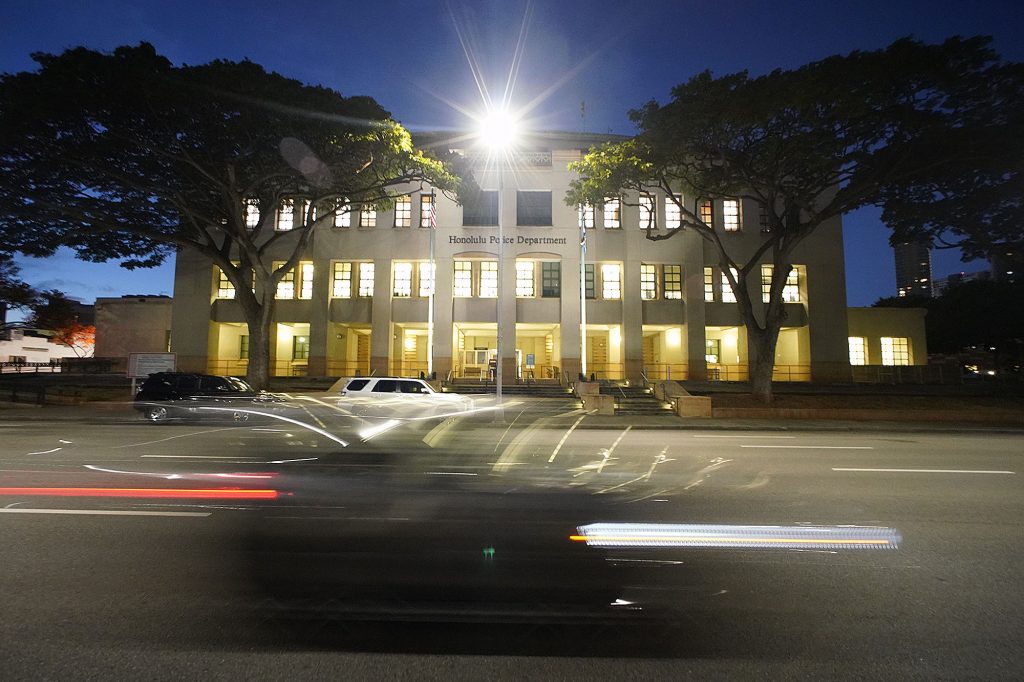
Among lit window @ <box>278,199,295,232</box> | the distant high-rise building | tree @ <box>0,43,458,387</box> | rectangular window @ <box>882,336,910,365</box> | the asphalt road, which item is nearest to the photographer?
the asphalt road

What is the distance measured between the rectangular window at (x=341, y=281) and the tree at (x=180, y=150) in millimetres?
7217

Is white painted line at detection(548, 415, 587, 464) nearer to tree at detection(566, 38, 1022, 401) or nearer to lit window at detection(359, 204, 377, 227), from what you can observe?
tree at detection(566, 38, 1022, 401)

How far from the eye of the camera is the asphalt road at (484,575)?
10.1 ft

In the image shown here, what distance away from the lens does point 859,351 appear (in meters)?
33.7

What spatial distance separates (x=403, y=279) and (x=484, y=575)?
27085 mm

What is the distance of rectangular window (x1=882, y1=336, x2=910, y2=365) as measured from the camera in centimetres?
3356

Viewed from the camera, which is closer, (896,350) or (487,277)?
(487,277)

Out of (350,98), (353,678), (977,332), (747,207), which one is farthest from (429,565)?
(977,332)

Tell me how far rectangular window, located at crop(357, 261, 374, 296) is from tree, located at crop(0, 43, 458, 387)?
23.7 ft

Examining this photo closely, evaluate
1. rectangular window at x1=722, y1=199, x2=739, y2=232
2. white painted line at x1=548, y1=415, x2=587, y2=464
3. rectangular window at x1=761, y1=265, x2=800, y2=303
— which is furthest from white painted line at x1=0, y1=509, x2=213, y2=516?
rectangular window at x1=761, y1=265, x2=800, y2=303

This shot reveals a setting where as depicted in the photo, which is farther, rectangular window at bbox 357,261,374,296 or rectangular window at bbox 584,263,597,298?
rectangular window at bbox 357,261,374,296

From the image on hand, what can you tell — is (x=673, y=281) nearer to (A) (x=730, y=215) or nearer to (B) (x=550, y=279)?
(A) (x=730, y=215)

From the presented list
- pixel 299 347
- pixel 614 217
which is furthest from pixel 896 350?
pixel 299 347

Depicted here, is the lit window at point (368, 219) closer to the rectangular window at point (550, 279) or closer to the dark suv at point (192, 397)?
the rectangular window at point (550, 279)
